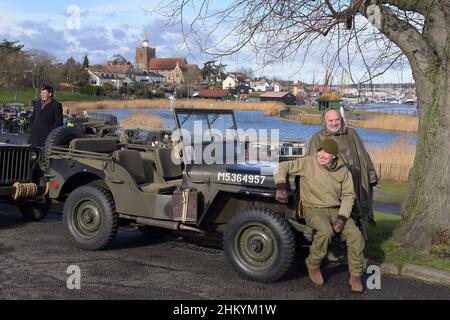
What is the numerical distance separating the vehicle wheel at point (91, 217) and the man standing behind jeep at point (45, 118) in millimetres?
2850

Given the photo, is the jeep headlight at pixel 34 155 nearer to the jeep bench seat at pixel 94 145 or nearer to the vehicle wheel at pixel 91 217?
the jeep bench seat at pixel 94 145

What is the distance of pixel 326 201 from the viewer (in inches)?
229

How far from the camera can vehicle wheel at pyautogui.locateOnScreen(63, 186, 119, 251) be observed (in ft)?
23.1

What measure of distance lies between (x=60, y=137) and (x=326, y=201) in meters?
4.36

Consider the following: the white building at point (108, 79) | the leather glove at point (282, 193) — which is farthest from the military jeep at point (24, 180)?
the white building at point (108, 79)

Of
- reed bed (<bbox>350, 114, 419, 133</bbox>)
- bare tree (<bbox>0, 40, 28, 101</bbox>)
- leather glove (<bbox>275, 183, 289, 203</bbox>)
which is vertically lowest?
leather glove (<bbox>275, 183, 289, 203</bbox>)

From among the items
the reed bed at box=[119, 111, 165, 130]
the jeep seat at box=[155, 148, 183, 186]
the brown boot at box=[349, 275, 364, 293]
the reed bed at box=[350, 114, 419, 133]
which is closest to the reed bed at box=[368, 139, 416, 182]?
the jeep seat at box=[155, 148, 183, 186]

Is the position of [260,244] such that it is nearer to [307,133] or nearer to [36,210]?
[36,210]

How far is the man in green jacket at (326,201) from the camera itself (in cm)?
566

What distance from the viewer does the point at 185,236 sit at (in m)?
8.09

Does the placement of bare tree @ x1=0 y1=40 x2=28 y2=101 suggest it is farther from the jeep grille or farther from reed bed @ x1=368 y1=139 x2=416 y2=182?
the jeep grille
